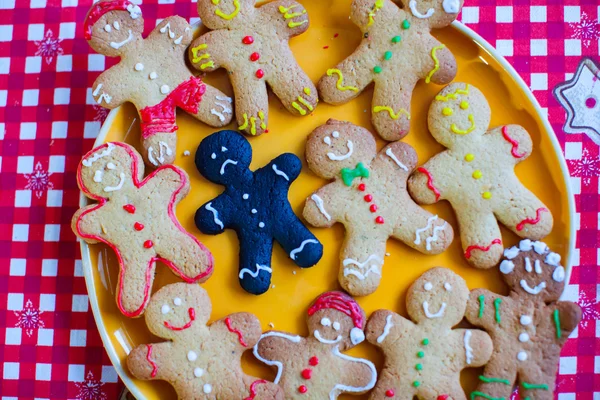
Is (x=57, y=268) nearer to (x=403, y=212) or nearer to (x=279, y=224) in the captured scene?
(x=279, y=224)

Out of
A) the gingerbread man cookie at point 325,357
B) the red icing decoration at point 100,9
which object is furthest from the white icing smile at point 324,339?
the red icing decoration at point 100,9

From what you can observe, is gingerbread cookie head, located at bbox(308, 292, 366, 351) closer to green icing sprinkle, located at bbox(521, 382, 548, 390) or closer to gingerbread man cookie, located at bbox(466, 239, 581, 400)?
gingerbread man cookie, located at bbox(466, 239, 581, 400)

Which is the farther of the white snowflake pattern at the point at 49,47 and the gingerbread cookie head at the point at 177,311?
the white snowflake pattern at the point at 49,47

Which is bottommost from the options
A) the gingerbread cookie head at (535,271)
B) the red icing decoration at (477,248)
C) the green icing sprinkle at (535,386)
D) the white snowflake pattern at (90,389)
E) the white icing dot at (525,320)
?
the white snowflake pattern at (90,389)

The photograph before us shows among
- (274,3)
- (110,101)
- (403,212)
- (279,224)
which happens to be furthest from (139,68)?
(403,212)

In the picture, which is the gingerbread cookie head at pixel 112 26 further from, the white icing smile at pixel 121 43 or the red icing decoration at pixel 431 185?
the red icing decoration at pixel 431 185

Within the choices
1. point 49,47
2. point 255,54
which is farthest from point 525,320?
point 49,47

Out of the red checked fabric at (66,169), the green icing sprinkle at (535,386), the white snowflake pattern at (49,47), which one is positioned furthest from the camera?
the white snowflake pattern at (49,47)
